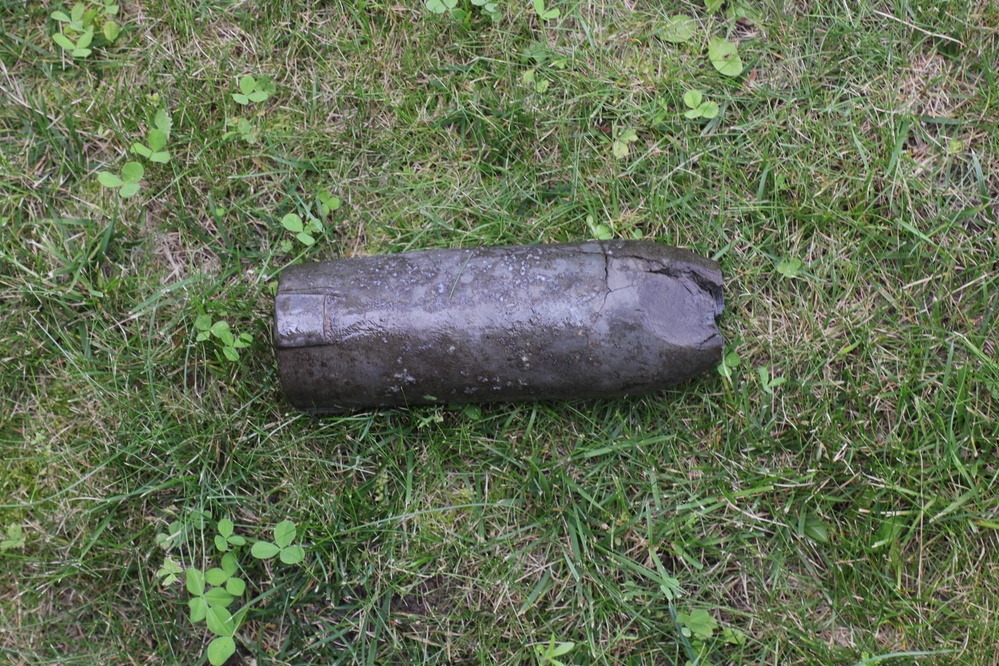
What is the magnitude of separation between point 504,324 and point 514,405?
0.43 m

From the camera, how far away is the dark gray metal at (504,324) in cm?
211

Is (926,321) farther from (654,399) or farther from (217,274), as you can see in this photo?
(217,274)

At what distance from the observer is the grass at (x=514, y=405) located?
7.80 feet

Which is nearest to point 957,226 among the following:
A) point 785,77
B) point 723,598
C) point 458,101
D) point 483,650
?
point 785,77

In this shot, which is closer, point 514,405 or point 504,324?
point 504,324

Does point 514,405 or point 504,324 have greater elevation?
point 504,324

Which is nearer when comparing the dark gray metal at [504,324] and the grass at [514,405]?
the dark gray metal at [504,324]

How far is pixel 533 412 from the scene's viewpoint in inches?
95.5

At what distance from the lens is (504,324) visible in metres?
2.11

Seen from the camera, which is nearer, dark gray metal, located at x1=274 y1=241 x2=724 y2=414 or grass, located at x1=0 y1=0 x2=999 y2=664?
dark gray metal, located at x1=274 y1=241 x2=724 y2=414

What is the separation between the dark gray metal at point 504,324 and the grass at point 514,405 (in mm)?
292

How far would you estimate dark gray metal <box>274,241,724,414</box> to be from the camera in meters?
2.11

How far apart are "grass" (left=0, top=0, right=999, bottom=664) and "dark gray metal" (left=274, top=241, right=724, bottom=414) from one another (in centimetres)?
29

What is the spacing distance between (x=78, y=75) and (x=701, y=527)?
2700 millimetres
